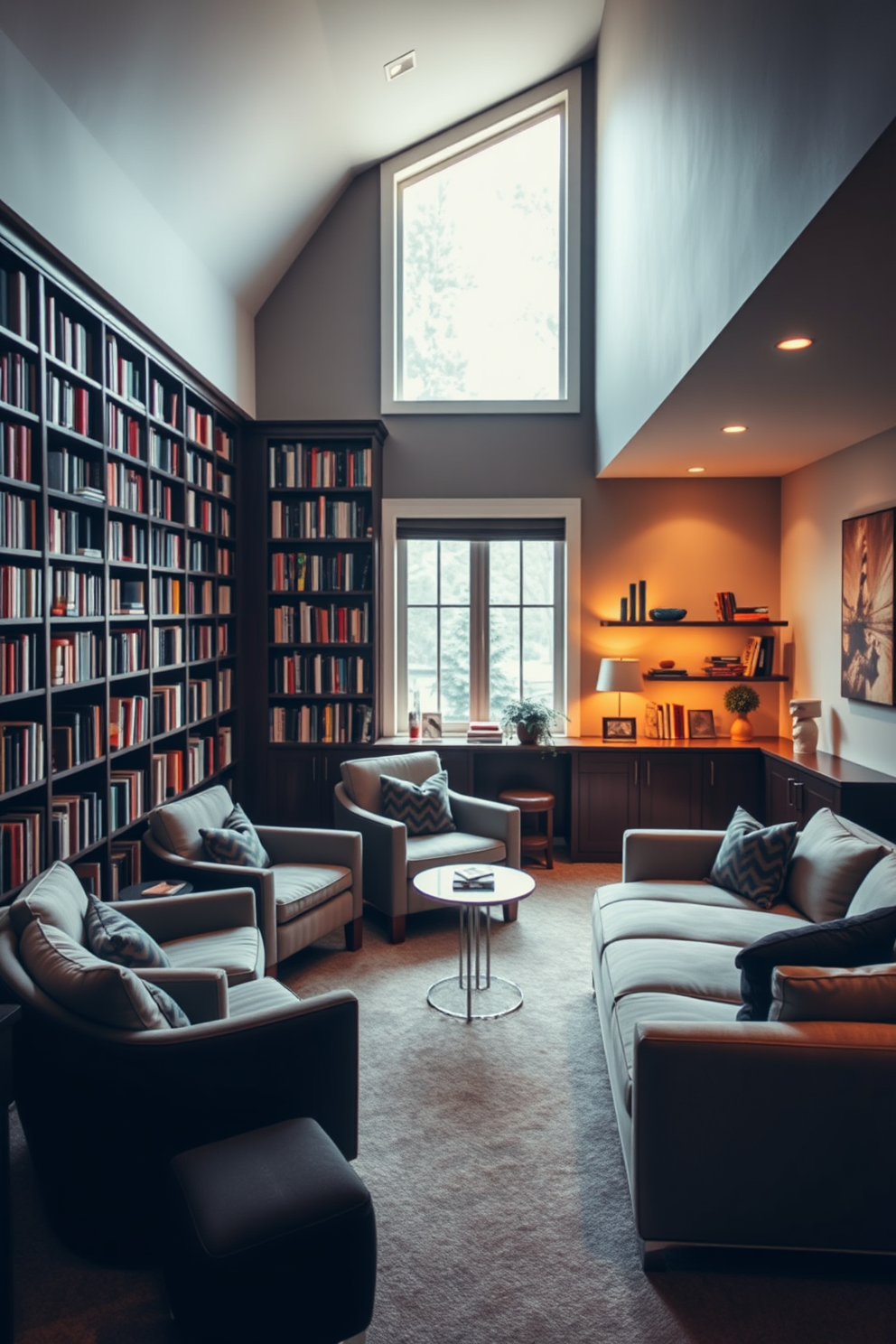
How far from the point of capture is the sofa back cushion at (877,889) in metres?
2.81

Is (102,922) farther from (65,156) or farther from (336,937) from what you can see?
(65,156)

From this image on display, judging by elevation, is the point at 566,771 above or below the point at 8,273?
below

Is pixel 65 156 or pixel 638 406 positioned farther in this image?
pixel 638 406

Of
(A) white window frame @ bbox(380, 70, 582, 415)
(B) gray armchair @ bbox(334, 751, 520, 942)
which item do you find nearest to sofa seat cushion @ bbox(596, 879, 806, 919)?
(B) gray armchair @ bbox(334, 751, 520, 942)

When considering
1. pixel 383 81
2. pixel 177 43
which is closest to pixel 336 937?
pixel 177 43

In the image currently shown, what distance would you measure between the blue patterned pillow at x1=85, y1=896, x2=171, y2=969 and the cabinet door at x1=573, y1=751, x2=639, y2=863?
3.62 metres

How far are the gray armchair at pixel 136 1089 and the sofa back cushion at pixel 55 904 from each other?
Answer: 43 mm

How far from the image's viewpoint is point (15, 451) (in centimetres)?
308

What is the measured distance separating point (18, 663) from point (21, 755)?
319 millimetres

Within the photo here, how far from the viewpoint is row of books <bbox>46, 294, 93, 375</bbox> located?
335 cm

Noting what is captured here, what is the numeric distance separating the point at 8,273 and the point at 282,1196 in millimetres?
2988

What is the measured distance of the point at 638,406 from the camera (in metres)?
4.59

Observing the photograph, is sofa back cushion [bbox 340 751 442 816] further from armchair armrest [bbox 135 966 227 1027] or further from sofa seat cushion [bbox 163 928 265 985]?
armchair armrest [bbox 135 966 227 1027]

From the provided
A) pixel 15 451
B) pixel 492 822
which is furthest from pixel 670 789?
pixel 15 451
